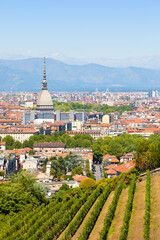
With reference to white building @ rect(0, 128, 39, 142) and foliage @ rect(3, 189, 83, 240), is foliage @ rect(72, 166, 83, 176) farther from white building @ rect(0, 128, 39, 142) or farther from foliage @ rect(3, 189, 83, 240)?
white building @ rect(0, 128, 39, 142)

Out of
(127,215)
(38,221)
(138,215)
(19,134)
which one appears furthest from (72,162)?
(19,134)

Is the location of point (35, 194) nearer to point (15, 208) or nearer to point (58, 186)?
point (15, 208)

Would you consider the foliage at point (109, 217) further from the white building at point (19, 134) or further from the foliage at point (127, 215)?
the white building at point (19, 134)

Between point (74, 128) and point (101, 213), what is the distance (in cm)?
6631

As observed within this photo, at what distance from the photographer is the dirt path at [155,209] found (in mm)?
16809

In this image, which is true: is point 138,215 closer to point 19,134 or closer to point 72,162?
point 72,162

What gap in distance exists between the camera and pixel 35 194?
1005 inches

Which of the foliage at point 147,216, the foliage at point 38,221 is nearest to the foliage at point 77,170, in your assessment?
the foliage at point 38,221

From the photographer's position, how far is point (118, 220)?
19.0 m

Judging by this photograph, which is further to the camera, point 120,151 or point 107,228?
point 120,151

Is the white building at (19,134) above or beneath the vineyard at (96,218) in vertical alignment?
beneath

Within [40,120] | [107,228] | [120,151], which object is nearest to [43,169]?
[120,151]

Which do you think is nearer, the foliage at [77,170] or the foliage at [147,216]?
the foliage at [147,216]

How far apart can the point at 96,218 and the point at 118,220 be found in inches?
49.2
